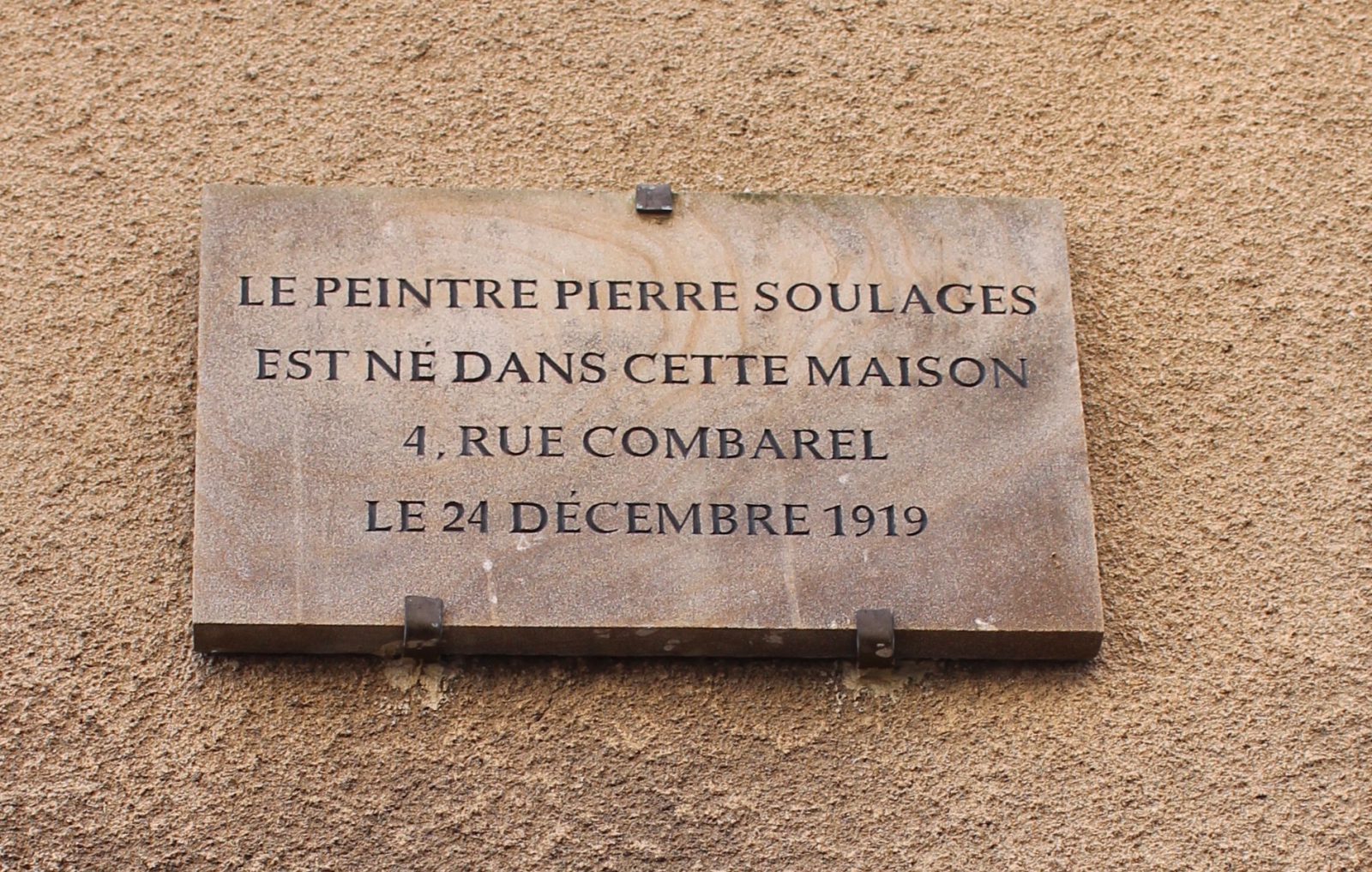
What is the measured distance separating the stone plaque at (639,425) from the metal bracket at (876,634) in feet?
0.07

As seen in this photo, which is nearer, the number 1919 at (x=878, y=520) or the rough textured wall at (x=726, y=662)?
the rough textured wall at (x=726, y=662)

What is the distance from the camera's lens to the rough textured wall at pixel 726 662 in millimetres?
3750

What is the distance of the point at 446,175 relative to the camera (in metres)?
4.32

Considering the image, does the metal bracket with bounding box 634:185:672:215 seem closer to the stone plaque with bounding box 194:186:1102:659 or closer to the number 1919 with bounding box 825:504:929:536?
the stone plaque with bounding box 194:186:1102:659

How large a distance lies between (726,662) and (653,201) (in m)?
0.91

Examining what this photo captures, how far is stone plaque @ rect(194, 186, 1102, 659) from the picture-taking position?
151 inches

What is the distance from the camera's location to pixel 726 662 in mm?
3916

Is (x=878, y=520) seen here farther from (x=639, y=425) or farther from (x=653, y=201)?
(x=653, y=201)

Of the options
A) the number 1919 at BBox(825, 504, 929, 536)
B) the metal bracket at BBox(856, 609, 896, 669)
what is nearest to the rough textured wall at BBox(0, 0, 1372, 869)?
the metal bracket at BBox(856, 609, 896, 669)

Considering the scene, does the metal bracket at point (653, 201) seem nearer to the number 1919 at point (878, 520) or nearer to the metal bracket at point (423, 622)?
the number 1919 at point (878, 520)

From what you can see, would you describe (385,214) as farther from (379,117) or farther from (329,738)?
(329,738)

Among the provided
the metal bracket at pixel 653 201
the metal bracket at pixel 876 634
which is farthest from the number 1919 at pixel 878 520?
the metal bracket at pixel 653 201

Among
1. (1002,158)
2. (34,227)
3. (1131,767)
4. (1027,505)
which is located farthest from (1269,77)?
(34,227)

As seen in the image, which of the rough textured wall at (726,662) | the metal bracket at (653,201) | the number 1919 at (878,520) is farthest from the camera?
the metal bracket at (653,201)
